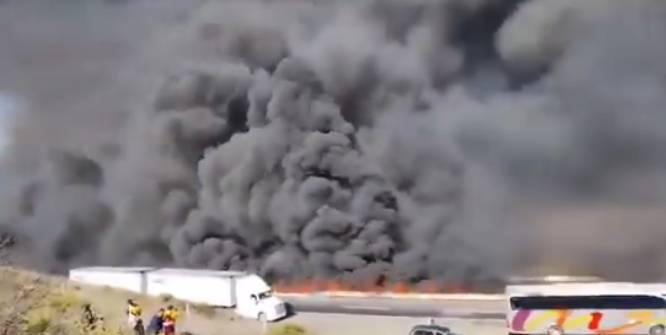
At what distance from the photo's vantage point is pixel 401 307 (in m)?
39.6

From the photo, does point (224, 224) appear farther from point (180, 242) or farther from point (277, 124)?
point (277, 124)

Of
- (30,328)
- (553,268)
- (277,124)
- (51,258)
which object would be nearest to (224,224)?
(277,124)

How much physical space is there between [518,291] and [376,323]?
623 centimetres

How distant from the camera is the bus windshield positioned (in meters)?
27.7

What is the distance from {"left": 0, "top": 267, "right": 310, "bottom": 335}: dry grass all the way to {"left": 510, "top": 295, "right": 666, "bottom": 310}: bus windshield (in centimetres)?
698

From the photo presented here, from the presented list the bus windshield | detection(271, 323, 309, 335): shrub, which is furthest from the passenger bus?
detection(271, 323, 309, 335): shrub

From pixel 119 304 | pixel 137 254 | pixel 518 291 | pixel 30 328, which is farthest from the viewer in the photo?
pixel 137 254

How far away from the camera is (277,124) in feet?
170

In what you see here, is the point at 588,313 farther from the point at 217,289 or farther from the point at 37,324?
the point at 37,324

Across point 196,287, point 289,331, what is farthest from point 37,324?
point 196,287

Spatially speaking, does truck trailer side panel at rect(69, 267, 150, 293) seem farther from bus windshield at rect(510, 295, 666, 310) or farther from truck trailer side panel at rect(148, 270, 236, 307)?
bus windshield at rect(510, 295, 666, 310)

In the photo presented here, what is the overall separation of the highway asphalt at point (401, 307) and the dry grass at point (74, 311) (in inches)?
211

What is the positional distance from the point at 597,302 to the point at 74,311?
46.8 ft

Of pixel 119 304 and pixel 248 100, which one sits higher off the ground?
pixel 248 100
